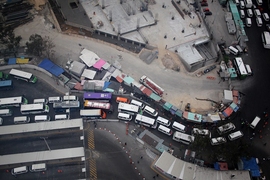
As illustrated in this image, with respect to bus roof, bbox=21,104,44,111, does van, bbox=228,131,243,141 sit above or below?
below

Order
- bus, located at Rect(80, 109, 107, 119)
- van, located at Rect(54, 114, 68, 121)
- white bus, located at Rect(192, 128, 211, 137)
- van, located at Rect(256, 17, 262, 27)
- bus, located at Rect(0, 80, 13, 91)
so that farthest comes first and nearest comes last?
1. van, located at Rect(256, 17, 262, 27)
2. bus, located at Rect(0, 80, 13, 91)
3. van, located at Rect(54, 114, 68, 121)
4. bus, located at Rect(80, 109, 107, 119)
5. white bus, located at Rect(192, 128, 211, 137)

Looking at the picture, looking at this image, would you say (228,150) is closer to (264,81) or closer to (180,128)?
(180,128)

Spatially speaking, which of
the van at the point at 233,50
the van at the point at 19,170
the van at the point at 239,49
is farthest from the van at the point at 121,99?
the van at the point at 239,49

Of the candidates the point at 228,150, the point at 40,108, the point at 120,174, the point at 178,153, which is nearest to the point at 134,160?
the point at 120,174

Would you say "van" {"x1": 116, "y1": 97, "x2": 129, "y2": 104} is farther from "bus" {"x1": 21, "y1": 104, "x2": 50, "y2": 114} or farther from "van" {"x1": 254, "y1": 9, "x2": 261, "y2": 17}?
"van" {"x1": 254, "y1": 9, "x2": 261, "y2": 17}

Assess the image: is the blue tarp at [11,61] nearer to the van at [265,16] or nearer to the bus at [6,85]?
the bus at [6,85]

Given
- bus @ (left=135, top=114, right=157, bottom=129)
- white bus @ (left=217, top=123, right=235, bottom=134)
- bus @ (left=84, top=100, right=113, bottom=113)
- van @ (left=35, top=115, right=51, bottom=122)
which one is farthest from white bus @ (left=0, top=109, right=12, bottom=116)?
white bus @ (left=217, top=123, right=235, bottom=134)

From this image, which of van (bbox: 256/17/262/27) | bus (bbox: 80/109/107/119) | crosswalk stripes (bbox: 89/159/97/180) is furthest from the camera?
van (bbox: 256/17/262/27)
